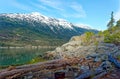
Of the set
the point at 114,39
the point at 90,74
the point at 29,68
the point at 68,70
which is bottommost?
the point at 90,74

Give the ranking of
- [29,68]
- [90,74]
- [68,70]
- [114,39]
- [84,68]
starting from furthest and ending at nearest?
1. [114,39]
2. [84,68]
3. [68,70]
4. [29,68]
5. [90,74]

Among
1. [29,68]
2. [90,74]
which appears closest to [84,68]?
[90,74]

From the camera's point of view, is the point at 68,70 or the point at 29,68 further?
the point at 68,70

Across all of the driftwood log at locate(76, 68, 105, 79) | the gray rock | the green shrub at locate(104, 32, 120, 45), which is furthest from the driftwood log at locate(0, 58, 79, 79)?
the green shrub at locate(104, 32, 120, 45)

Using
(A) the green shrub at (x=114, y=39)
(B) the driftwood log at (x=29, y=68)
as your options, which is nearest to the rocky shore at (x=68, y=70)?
(B) the driftwood log at (x=29, y=68)

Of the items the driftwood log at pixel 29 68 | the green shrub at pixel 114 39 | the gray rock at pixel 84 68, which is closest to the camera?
the driftwood log at pixel 29 68

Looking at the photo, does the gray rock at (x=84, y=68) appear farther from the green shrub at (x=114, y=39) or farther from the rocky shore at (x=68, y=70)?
the green shrub at (x=114, y=39)

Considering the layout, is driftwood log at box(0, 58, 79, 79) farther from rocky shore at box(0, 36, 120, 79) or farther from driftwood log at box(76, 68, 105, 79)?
driftwood log at box(76, 68, 105, 79)

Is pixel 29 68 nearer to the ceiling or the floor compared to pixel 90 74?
nearer to the ceiling

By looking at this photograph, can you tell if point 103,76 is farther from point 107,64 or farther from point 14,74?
point 14,74

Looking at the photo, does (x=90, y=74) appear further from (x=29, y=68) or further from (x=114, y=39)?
(x=114, y=39)

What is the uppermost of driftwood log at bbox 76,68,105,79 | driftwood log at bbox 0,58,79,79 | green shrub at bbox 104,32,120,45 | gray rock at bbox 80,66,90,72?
green shrub at bbox 104,32,120,45

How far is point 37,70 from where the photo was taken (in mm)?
20344

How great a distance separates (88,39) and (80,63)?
106ft
